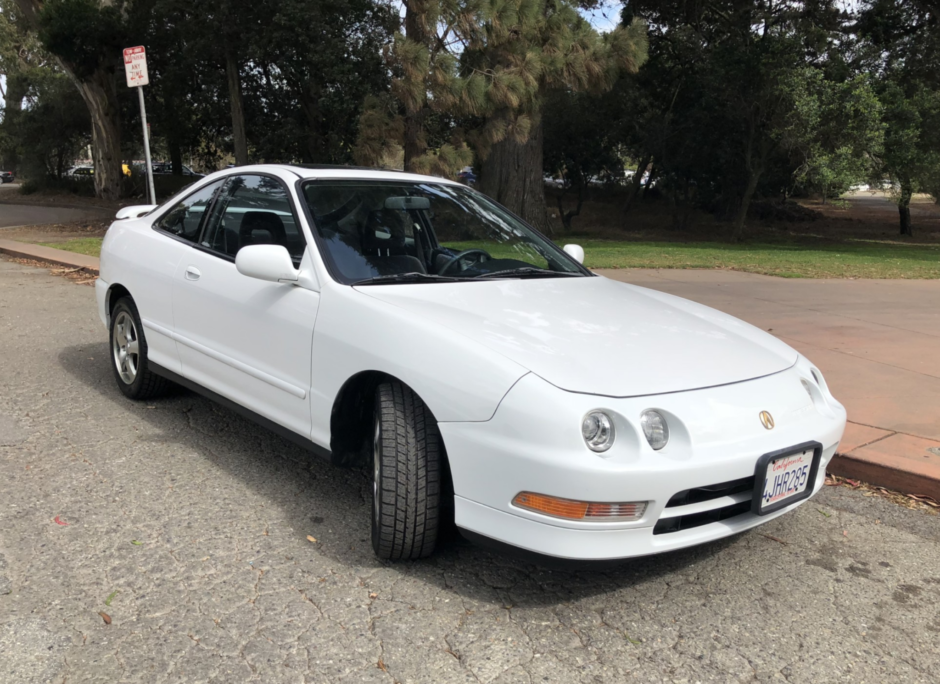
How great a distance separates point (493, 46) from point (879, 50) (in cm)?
1346

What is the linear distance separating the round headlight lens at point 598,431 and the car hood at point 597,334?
84mm

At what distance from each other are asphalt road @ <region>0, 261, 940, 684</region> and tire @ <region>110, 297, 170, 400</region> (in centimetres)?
77

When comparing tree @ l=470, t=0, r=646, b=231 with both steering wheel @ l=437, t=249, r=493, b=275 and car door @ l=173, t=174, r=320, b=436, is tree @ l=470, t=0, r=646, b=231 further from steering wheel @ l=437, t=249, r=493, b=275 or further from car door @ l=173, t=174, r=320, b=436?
steering wheel @ l=437, t=249, r=493, b=275

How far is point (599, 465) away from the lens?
264 centimetres

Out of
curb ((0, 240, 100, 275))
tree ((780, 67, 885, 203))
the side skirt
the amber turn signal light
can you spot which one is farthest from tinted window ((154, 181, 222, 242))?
tree ((780, 67, 885, 203))

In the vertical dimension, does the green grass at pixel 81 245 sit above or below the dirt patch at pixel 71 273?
above

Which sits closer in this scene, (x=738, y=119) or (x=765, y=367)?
(x=765, y=367)

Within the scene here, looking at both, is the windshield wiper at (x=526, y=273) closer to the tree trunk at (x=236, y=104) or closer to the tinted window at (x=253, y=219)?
the tinted window at (x=253, y=219)

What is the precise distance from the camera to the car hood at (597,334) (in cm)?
289

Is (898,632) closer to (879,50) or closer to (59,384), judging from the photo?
(59,384)

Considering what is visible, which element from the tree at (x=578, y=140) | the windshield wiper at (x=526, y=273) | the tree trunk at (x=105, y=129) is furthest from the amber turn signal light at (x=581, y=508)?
the tree at (x=578, y=140)

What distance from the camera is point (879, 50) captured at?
2122 cm

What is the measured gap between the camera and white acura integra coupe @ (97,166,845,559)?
2727mm

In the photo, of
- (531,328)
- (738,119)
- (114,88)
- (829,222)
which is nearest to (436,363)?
(531,328)
